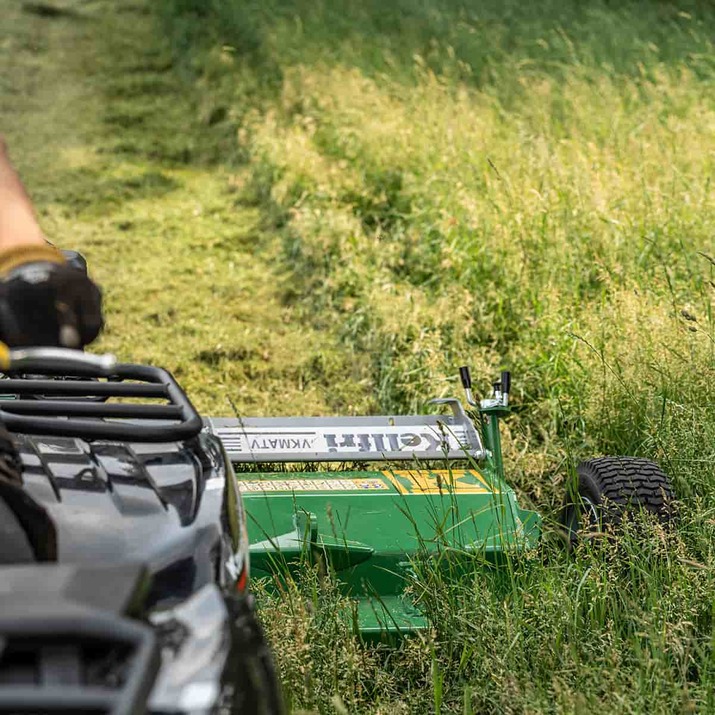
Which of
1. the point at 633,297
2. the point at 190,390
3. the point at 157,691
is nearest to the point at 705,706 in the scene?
the point at 157,691

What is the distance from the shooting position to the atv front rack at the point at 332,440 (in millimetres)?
3352

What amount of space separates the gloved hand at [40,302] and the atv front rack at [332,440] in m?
2.01

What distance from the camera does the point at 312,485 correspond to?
3.32 metres

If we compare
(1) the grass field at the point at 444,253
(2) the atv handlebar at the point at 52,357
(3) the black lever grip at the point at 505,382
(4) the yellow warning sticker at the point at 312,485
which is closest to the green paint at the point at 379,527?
(4) the yellow warning sticker at the point at 312,485

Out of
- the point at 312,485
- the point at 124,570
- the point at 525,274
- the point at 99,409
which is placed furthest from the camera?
the point at 525,274

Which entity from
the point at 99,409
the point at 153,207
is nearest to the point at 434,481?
the point at 99,409

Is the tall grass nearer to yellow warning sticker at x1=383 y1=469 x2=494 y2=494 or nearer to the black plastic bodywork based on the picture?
yellow warning sticker at x1=383 y1=469 x2=494 y2=494

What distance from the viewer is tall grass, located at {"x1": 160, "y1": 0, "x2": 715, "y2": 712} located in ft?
7.75

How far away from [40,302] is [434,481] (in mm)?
2262

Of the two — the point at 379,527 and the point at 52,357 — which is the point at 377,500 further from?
the point at 52,357

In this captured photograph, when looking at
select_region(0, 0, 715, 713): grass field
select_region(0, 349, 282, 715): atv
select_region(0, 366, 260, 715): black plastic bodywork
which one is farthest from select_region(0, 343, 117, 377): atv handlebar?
select_region(0, 0, 715, 713): grass field

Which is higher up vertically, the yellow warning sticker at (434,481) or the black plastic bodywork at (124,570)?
the black plastic bodywork at (124,570)

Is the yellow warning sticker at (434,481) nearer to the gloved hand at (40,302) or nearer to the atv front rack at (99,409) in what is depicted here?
the atv front rack at (99,409)

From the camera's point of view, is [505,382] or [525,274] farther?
[525,274]
